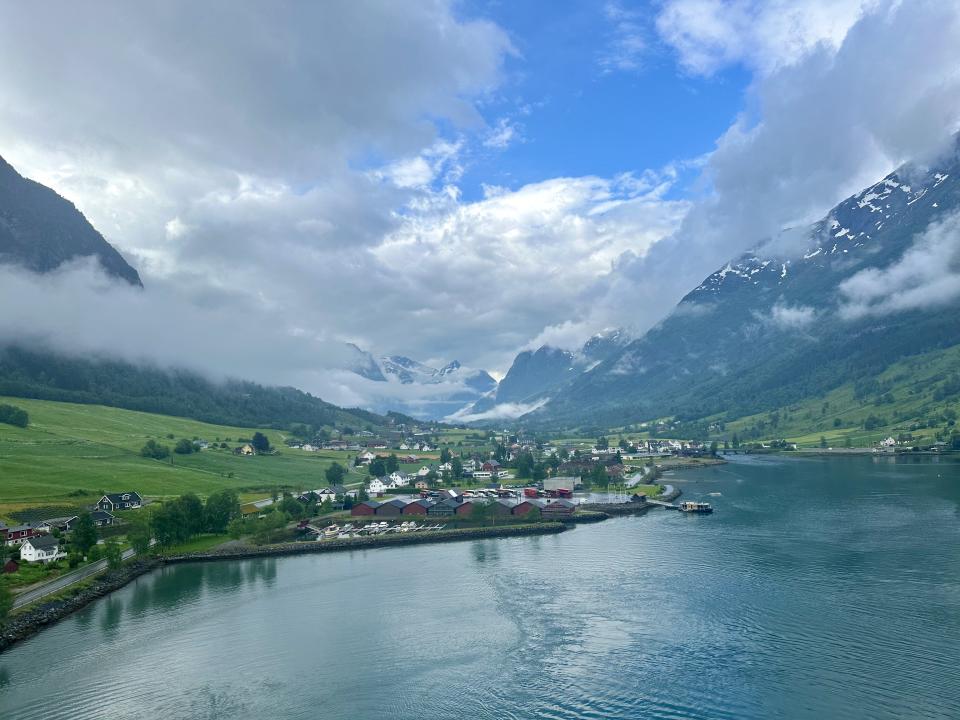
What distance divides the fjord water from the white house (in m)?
8.68

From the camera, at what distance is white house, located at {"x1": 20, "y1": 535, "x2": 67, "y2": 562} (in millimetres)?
56688

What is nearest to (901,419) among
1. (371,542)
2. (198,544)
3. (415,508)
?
(415,508)

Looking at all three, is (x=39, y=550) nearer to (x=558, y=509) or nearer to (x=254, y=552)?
(x=254, y=552)

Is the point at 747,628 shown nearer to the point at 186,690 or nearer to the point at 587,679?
the point at 587,679


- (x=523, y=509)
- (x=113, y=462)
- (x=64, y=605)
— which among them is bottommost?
(x=64, y=605)

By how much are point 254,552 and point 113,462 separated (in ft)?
147

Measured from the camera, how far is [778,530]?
67562 millimetres

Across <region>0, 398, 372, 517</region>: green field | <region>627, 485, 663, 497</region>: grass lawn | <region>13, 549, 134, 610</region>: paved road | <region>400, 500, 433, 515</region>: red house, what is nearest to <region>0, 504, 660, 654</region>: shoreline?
<region>13, 549, 134, 610</region>: paved road

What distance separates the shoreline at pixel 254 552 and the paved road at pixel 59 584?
0.91m

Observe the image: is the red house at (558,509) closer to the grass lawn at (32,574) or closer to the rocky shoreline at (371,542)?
the rocky shoreline at (371,542)

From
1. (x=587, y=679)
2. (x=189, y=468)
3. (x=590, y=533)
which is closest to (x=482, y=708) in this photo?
(x=587, y=679)

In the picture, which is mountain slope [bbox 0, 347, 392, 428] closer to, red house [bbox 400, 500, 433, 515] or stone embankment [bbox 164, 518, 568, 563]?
red house [bbox 400, 500, 433, 515]

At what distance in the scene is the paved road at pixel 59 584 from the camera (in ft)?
154

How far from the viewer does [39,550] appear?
187ft
